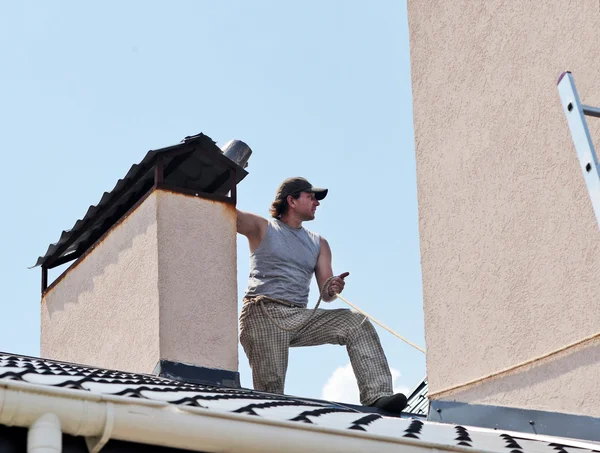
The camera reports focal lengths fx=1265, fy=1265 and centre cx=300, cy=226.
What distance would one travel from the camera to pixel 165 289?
625 cm

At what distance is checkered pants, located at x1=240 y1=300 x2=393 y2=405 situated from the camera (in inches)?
255

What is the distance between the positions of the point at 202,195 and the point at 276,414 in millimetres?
2971

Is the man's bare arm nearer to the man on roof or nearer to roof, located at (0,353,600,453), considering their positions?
the man on roof

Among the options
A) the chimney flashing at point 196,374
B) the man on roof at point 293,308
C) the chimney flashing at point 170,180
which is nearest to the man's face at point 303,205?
the man on roof at point 293,308

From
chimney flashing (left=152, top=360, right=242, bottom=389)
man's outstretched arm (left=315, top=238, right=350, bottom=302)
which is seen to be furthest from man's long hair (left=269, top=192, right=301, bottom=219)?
chimney flashing (left=152, top=360, right=242, bottom=389)

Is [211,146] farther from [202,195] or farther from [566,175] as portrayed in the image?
[566,175]

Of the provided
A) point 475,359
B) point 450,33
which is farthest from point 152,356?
point 450,33

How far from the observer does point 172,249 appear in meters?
6.36

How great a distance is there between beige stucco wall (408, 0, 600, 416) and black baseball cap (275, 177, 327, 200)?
2.09ft

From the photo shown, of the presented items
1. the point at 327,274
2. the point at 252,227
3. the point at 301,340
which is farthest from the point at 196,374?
the point at 327,274

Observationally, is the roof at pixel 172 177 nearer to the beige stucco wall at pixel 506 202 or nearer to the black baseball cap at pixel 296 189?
the black baseball cap at pixel 296 189

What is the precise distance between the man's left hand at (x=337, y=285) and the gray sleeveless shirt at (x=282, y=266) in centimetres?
15

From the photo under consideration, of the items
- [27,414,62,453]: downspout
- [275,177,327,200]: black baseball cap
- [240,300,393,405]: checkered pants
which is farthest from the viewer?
[275,177,327,200]: black baseball cap

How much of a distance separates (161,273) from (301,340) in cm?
89
